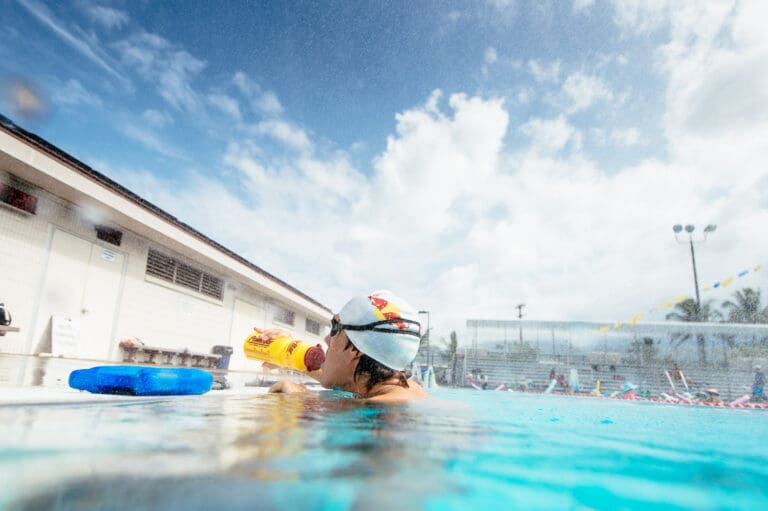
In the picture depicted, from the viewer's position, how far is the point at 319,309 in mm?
21516

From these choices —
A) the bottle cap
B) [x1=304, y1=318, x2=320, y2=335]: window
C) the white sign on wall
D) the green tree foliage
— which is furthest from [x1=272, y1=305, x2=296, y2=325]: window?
the green tree foliage

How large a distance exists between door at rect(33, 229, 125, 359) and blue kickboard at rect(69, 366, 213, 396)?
21.3 feet

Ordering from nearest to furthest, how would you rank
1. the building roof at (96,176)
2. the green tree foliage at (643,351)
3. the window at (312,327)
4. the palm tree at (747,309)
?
1. the building roof at (96,176)
2. the green tree foliage at (643,351)
3. the window at (312,327)
4. the palm tree at (747,309)

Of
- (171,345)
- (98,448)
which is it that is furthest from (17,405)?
(171,345)

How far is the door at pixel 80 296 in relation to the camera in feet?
28.0

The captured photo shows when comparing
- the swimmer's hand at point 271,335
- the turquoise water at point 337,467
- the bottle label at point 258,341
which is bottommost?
the turquoise water at point 337,467

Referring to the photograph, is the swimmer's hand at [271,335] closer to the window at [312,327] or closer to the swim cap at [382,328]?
the swim cap at [382,328]

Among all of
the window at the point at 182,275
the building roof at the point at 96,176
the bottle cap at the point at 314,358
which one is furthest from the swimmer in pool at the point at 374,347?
the window at the point at 182,275

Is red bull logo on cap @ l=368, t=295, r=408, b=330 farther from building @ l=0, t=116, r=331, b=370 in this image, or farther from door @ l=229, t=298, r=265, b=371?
door @ l=229, t=298, r=265, b=371

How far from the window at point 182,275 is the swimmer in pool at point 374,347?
30.6 ft

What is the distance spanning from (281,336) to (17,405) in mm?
2896

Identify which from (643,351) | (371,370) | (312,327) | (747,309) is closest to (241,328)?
(312,327)

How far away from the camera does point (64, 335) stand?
28.7 ft

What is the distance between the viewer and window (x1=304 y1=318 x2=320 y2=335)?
23328 mm
